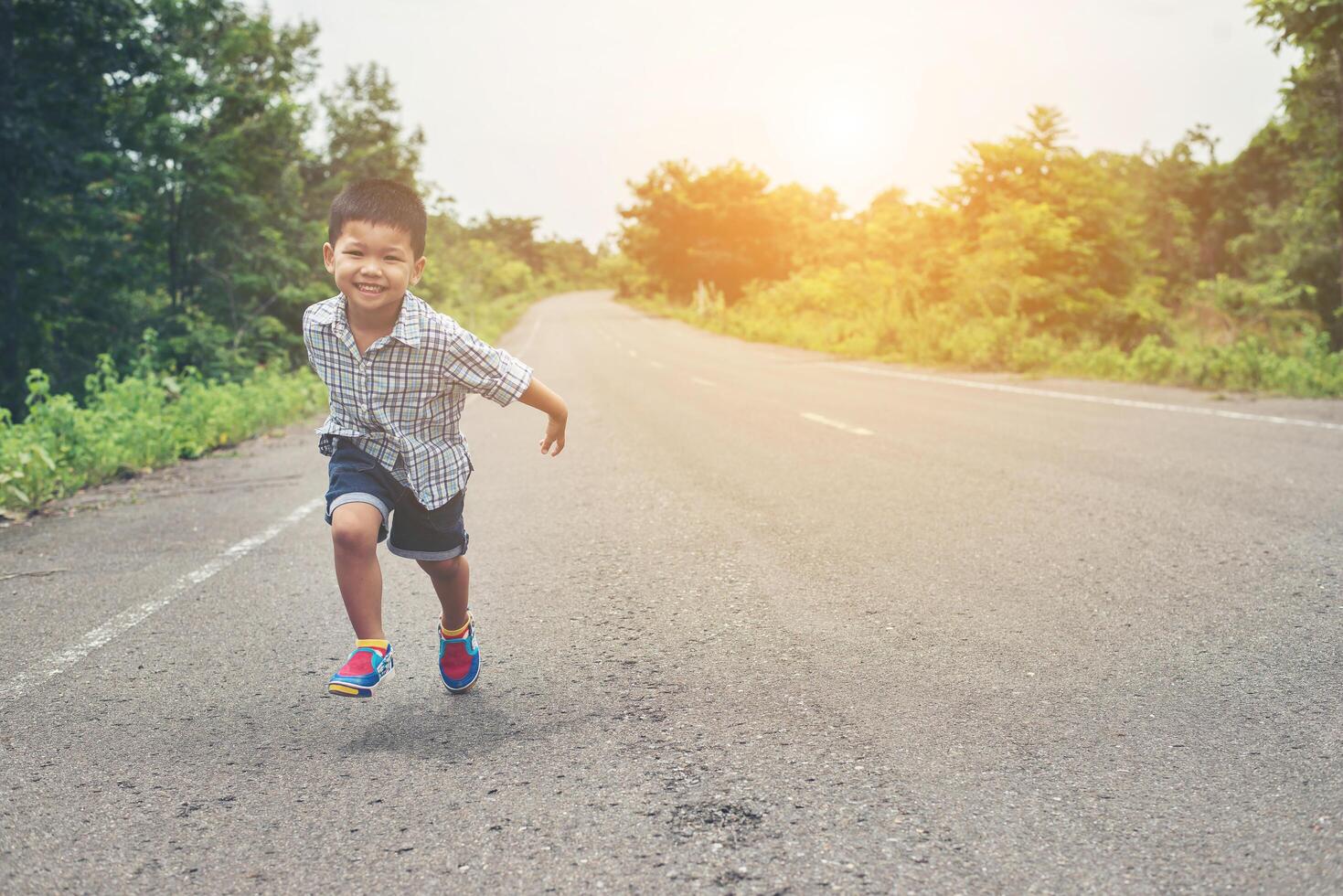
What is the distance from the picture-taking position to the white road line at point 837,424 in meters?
10.0

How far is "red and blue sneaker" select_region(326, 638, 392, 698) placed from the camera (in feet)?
9.84

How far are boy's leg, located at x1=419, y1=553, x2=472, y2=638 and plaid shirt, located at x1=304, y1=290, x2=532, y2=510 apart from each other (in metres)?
0.24

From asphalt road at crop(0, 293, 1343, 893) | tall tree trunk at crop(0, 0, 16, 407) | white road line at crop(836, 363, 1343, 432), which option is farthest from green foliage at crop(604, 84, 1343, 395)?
tall tree trunk at crop(0, 0, 16, 407)

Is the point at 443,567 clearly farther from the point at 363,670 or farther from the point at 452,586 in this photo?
the point at 363,670

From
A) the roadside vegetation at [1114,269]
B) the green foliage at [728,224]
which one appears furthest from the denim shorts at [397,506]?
the green foliage at [728,224]

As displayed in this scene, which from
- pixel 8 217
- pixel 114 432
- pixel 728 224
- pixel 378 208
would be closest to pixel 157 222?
pixel 8 217

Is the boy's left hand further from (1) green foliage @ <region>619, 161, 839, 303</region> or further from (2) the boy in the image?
(1) green foliage @ <region>619, 161, 839, 303</region>

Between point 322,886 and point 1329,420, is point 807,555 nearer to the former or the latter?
point 322,886

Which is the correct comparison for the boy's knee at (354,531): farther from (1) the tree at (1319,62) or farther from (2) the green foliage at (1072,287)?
(1) the tree at (1319,62)

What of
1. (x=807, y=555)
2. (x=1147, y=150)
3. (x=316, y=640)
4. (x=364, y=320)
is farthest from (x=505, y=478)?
(x=1147, y=150)

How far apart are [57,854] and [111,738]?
0.77 metres

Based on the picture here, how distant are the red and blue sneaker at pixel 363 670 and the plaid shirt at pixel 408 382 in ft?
1.52

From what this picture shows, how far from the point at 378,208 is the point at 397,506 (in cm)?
90

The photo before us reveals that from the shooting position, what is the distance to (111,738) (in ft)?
9.86
